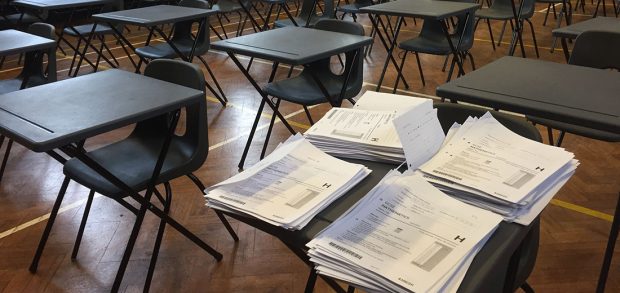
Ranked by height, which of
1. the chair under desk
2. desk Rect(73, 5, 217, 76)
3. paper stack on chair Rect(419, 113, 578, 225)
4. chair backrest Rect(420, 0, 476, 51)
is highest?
paper stack on chair Rect(419, 113, 578, 225)

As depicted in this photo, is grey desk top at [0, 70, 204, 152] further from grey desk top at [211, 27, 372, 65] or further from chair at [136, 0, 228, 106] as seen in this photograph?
chair at [136, 0, 228, 106]

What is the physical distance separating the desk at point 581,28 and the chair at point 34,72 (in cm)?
290

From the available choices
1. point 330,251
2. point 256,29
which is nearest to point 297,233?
point 330,251

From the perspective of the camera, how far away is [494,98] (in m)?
1.61

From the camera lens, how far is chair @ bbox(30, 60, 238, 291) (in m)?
1.91

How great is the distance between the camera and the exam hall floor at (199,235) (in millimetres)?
2123

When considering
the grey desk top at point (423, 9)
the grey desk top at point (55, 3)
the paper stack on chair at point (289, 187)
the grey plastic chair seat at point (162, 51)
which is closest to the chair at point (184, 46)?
the grey plastic chair seat at point (162, 51)

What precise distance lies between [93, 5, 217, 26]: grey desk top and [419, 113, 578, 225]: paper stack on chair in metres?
2.78

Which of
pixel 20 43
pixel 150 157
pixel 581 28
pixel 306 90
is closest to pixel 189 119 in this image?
pixel 150 157

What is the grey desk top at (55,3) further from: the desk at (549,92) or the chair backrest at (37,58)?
the desk at (549,92)

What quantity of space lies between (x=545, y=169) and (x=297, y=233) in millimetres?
565

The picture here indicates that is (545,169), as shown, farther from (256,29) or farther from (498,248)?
(256,29)

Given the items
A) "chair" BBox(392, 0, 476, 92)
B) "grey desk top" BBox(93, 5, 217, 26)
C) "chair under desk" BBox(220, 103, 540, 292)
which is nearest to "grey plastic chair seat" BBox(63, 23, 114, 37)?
"grey desk top" BBox(93, 5, 217, 26)

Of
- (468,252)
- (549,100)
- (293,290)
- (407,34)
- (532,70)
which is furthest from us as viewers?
(407,34)
